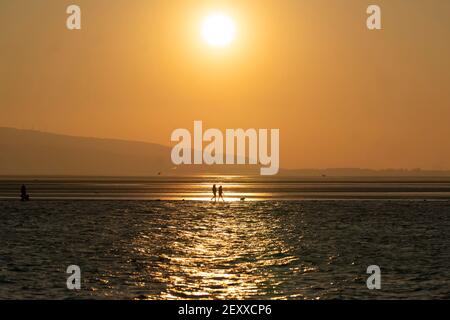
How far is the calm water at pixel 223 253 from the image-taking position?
3066 cm

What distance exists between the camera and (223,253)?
139 ft

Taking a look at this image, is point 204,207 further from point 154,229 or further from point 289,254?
point 289,254

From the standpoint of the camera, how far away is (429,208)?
268ft

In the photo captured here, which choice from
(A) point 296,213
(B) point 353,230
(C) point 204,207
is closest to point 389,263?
(B) point 353,230

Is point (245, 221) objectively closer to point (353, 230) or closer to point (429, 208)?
point (353, 230)

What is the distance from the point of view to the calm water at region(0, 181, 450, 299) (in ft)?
101
